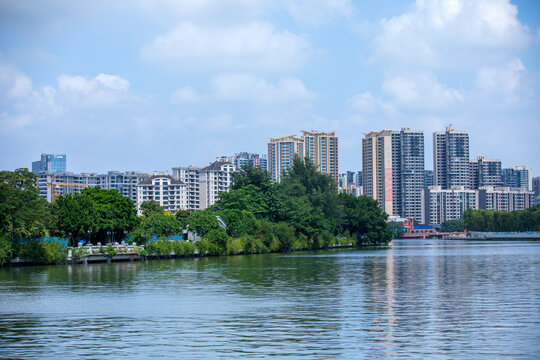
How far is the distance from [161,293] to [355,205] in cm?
8093

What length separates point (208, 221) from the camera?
69.8 m

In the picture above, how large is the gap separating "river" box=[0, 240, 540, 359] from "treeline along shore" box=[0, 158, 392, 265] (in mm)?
12936

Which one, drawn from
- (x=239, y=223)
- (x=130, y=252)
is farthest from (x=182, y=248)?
(x=239, y=223)

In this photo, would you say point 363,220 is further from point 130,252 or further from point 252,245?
point 130,252

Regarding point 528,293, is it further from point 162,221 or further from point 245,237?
point 245,237

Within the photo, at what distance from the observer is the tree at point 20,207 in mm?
48750

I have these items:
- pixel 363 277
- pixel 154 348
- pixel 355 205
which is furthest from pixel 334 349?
pixel 355 205

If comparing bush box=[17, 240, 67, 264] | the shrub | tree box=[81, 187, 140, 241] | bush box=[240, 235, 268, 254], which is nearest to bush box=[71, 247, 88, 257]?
bush box=[17, 240, 67, 264]

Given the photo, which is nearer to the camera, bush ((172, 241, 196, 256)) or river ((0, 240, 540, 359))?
river ((0, 240, 540, 359))

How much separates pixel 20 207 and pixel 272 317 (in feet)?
110

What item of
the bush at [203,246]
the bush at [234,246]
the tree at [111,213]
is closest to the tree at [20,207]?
the tree at [111,213]

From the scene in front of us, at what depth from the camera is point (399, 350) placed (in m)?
15.5

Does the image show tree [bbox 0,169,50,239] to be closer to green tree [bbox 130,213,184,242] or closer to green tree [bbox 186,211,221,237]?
green tree [bbox 130,213,184,242]

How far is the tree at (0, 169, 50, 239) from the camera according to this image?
48.8 m
